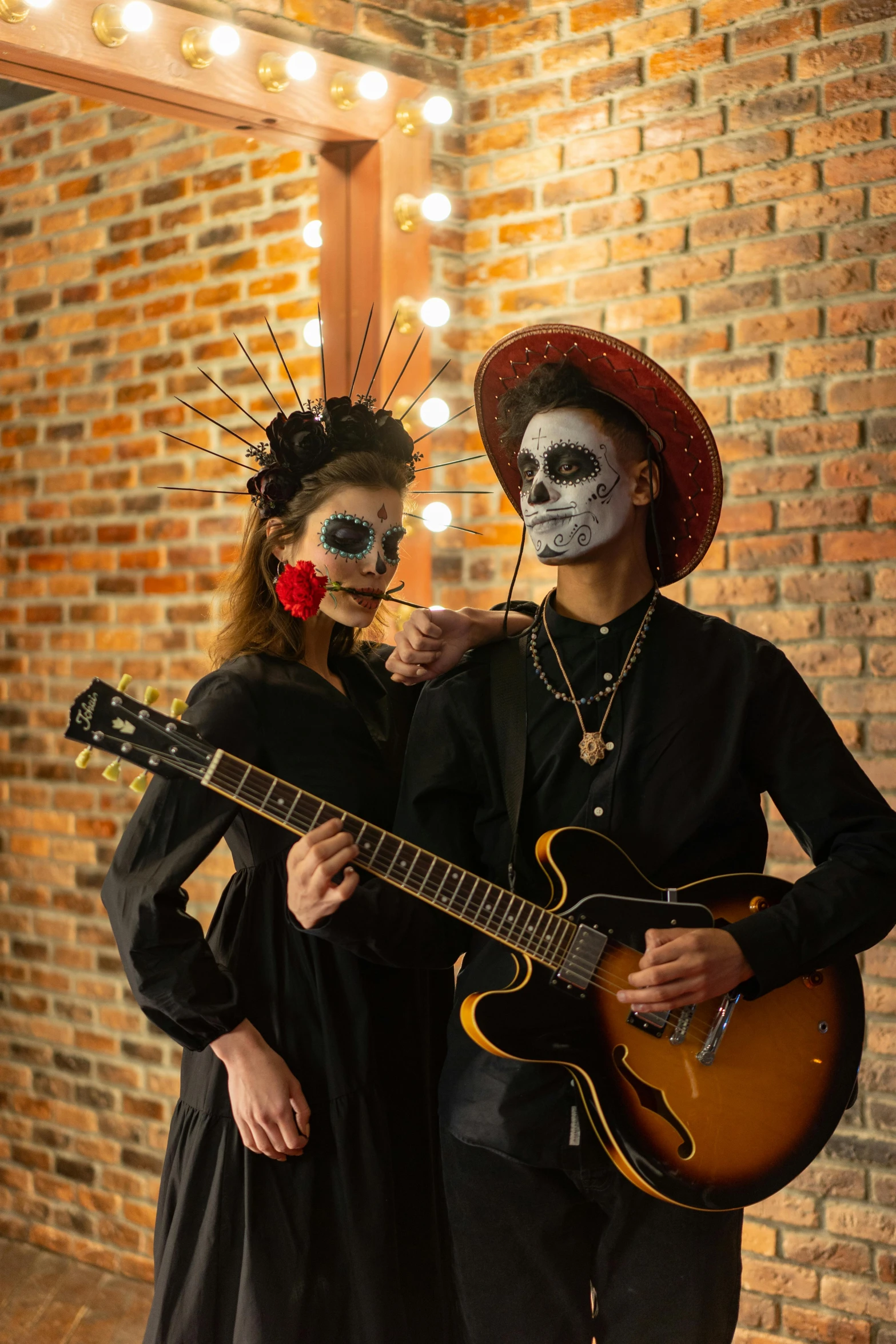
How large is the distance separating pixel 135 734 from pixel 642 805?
0.65 metres

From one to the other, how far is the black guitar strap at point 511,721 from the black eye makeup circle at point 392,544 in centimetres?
27

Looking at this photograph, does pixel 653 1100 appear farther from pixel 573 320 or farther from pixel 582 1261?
pixel 573 320

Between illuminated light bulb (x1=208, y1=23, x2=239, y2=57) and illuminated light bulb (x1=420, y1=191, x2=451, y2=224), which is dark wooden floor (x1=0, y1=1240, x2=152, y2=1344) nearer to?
illuminated light bulb (x1=420, y1=191, x2=451, y2=224)

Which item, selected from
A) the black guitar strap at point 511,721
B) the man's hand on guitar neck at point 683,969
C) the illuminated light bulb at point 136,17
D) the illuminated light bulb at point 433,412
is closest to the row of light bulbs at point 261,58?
the illuminated light bulb at point 136,17

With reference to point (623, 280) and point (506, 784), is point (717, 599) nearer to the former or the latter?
point (623, 280)

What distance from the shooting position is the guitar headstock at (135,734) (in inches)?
63.5

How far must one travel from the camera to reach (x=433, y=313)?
10.2 feet

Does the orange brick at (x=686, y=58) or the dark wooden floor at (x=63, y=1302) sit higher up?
the orange brick at (x=686, y=58)

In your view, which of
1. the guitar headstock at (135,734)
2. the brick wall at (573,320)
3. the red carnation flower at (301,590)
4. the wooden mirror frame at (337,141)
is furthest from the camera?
the brick wall at (573,320)

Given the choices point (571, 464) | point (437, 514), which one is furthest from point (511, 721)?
point (437, 514)

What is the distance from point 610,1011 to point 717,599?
4.76ft

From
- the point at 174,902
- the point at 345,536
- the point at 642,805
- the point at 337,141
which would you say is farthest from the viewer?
the point at 337,141

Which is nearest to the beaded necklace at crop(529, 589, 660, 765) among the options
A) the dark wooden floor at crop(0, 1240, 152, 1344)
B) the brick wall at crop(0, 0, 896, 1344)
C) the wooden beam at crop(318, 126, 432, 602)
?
the brick wall at crop(0, 0, 896, 1344)

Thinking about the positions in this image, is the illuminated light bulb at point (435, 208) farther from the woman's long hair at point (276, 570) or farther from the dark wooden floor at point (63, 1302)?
the dark wooden floor at point (63, 1302)
